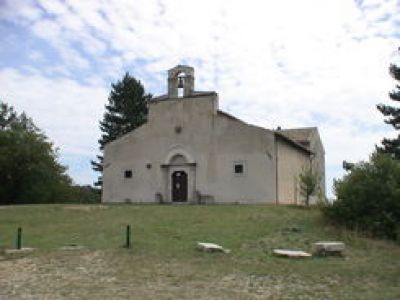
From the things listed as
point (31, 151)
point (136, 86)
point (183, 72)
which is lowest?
point (31, 151)

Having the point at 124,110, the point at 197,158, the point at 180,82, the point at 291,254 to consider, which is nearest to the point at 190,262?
the point at 291,254

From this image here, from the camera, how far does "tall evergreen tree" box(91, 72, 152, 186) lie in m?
78.6

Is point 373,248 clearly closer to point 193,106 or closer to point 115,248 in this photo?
point 115,248

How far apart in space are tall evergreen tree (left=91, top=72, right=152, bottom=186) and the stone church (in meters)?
31.0

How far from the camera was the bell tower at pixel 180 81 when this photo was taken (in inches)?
1794

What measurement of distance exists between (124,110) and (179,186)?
36.9 m

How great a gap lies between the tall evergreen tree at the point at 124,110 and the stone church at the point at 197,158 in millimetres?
30959

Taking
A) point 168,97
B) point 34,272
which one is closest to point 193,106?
point 168,97

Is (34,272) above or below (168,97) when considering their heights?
below

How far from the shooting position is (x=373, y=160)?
1032 inches

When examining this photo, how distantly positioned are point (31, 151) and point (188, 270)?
143 feet

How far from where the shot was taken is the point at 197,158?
44.0 metres

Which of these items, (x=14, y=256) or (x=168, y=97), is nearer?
(x=14, y=256)

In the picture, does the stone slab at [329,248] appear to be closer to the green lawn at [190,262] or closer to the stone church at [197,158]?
the green lawn at [190,262]
